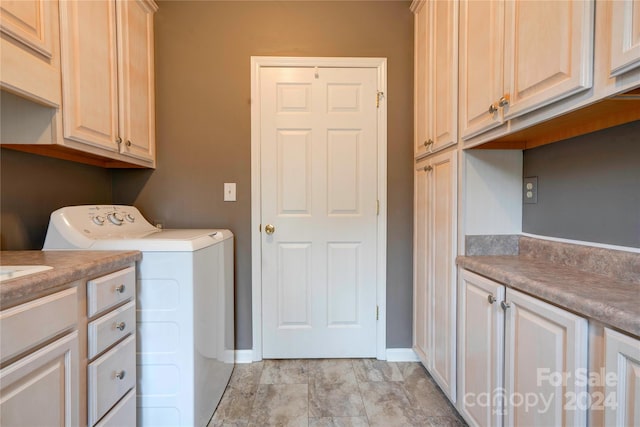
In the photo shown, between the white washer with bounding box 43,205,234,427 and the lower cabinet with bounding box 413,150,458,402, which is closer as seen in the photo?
the white washer with bounding box 43,205,234,427

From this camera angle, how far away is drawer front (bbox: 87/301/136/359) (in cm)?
98

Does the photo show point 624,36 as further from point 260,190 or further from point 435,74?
point 260,190

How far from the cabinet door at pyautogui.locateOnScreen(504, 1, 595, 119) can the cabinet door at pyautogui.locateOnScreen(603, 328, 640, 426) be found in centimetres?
64

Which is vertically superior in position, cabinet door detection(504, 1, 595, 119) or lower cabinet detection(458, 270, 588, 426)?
cabinet door detection(504, 1, 595, 119)

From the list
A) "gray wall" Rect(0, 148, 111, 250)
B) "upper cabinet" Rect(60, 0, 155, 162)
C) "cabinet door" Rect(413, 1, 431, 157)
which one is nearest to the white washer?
"gray wall" Rect(0, 148, 111, 250)

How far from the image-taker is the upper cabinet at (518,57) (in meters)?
0.81

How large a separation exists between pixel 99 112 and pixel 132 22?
0.67 meters

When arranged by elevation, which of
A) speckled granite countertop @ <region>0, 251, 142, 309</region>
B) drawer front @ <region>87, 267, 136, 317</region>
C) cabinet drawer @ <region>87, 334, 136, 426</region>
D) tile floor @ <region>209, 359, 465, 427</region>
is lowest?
tile floor @ <region>209, 359, 465, 427</region>

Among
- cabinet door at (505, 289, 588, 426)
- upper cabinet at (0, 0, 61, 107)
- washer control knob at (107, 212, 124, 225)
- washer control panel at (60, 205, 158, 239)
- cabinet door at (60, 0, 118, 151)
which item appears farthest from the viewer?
washer control knob at (107, 212, 124, 225)

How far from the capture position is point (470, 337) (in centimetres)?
132

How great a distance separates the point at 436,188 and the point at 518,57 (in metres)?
0.76

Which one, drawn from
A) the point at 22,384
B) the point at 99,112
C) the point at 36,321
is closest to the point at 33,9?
the point at 99,112

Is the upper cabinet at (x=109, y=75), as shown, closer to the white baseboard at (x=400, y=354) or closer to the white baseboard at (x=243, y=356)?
the white baseboard at (x=243, y=356)

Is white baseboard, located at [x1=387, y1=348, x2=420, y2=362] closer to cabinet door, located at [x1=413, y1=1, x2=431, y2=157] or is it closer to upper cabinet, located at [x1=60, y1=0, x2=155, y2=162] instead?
cabinet door, located at [x1=413, y1=1, x2=431, y2=157]
